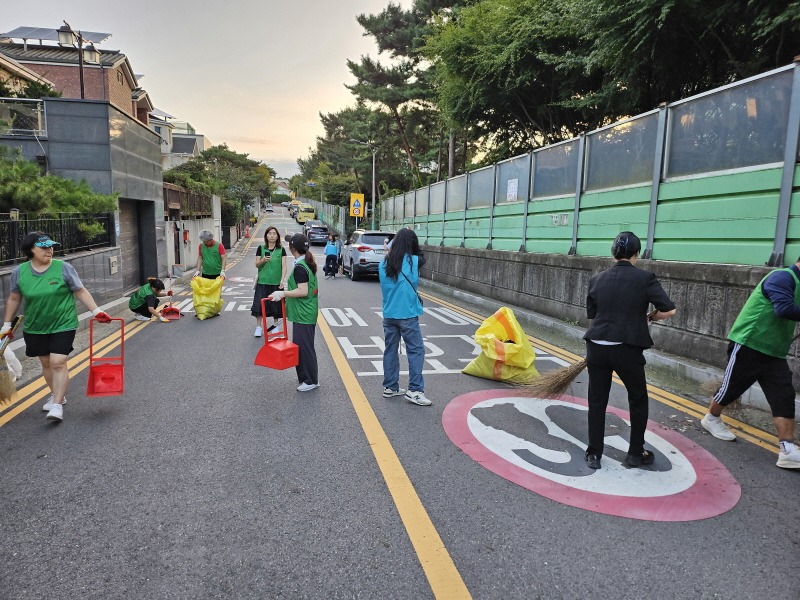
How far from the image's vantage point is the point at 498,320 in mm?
6004

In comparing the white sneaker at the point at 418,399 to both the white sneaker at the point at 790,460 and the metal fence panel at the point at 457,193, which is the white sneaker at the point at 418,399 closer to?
→ the white sneaker at the point at 790,460

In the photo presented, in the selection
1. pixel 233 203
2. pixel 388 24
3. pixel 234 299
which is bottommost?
pixel 234 299

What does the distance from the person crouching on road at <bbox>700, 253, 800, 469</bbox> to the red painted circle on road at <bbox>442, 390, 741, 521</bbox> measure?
1.81ft

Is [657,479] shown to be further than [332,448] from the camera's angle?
No

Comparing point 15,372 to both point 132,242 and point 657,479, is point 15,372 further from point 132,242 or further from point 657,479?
point 132,242

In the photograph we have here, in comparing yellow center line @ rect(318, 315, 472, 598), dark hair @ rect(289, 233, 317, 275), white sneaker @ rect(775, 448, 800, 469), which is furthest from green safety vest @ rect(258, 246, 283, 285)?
white sneaker @ rect(775, 448, 800, 469)

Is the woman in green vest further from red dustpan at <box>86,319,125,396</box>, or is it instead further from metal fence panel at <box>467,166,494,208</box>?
metal fence panel at <box>467,166,494,208</box>

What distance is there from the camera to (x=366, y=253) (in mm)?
17688

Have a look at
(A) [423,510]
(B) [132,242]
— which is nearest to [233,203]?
(B) [132,242]

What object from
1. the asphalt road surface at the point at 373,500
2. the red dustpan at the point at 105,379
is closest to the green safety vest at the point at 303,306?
the asphalt road surface at the point at 373,500

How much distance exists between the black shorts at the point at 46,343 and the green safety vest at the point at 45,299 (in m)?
0.04

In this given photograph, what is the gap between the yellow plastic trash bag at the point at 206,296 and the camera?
995 centimetres

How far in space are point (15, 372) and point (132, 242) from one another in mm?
10837

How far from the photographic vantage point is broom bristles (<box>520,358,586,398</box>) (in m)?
4.99
